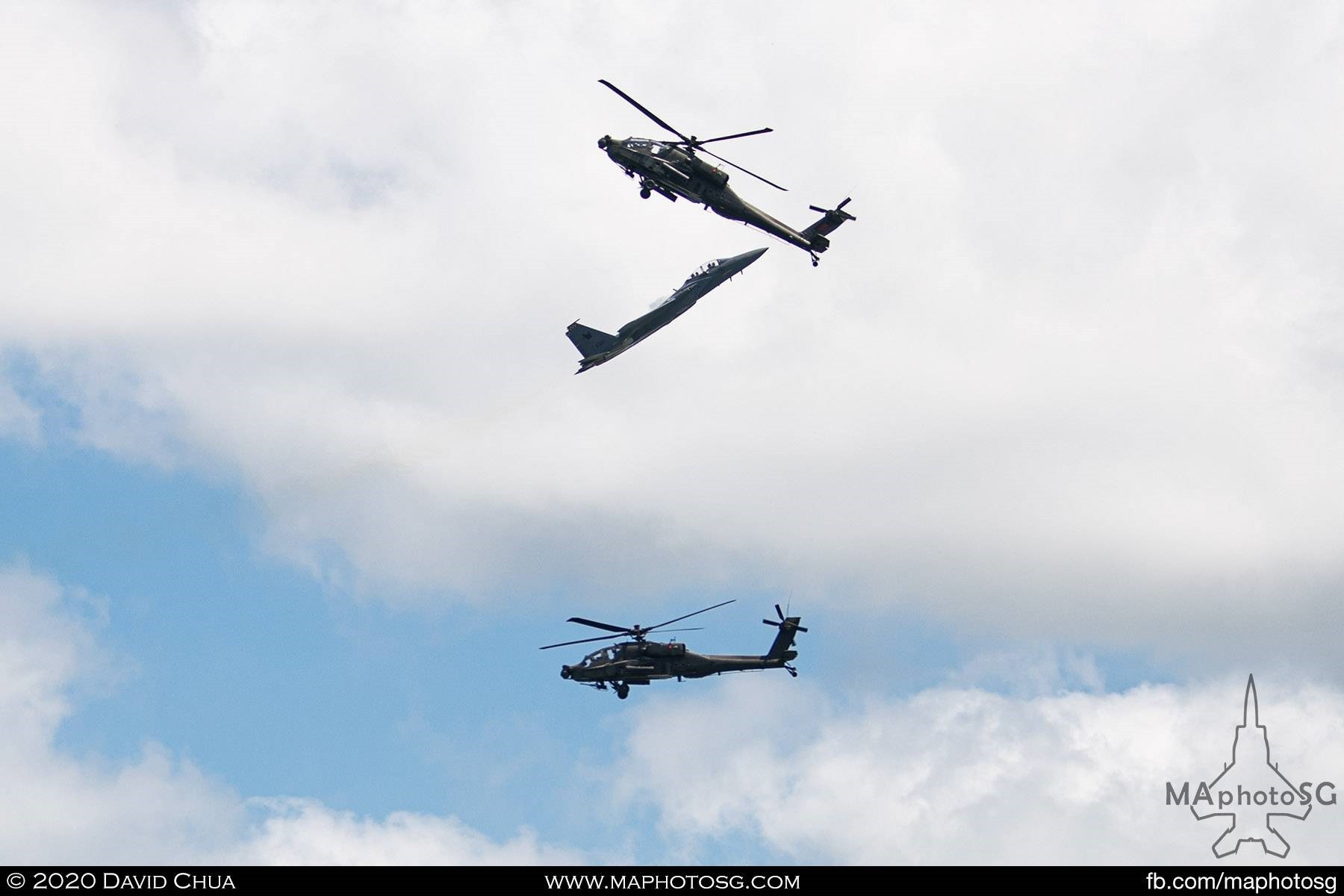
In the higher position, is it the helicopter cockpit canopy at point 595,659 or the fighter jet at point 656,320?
the fighter jet at point 656,320

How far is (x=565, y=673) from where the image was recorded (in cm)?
14488

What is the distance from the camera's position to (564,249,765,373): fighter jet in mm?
146000

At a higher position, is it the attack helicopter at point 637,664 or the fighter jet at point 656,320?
the fighter jet at point 656,320

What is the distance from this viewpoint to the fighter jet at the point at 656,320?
14600 centimetres

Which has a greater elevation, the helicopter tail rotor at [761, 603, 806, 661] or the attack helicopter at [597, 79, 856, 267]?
the attack helicopter at [597, 79, 856, 267]

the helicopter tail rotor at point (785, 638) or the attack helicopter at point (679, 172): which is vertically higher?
the attack helicopter at point (679, 172)

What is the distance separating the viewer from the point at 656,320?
14850cm

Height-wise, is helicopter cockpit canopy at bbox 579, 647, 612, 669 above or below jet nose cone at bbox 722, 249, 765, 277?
below

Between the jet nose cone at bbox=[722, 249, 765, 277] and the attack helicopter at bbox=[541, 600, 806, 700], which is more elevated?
the jet nose cone at bbox=[722, 249, 765, 277]

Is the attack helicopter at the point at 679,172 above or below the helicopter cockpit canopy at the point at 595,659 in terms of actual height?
above

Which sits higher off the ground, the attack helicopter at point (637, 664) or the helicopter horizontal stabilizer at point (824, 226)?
the helicopter horizontal stabilizer at point (824, 226)
